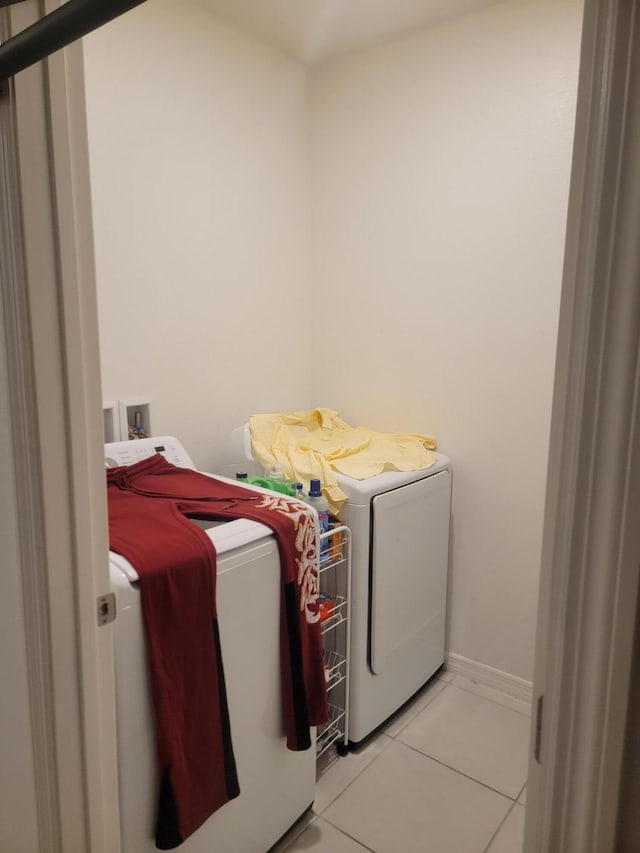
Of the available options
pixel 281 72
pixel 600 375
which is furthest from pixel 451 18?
pixel 600 375

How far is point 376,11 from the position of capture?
6.79 feet

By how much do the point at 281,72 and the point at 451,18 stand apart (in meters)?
0.72

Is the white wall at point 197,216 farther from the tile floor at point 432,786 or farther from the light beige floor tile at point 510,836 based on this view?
the light beige floor tile at point 510,836

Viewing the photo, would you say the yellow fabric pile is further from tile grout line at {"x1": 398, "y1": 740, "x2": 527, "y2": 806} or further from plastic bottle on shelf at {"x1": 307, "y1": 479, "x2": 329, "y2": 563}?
tile grout line at {"x1": 398, "y1": 740, "x2": 527, "y2": 806}

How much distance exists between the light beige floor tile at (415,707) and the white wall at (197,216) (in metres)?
1.27

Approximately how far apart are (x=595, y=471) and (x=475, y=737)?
1.97m

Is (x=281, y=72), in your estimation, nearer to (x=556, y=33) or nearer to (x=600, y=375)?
(x=556, y=33)

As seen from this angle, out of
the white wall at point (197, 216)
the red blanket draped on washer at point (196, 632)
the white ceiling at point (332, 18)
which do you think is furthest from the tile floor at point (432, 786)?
the white ceiling at point (332, 18)

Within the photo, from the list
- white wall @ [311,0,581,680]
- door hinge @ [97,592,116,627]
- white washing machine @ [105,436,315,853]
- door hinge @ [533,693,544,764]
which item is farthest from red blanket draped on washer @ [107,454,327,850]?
white wall @ [311,0,581,680]

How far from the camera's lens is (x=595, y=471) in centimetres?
54

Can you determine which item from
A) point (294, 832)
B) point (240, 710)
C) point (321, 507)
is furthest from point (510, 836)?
point (321, 507)

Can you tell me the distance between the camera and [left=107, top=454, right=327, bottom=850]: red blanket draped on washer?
1.19m

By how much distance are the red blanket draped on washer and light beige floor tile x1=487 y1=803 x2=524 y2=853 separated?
2.21ft

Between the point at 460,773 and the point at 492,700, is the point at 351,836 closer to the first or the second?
the point at 460,773
